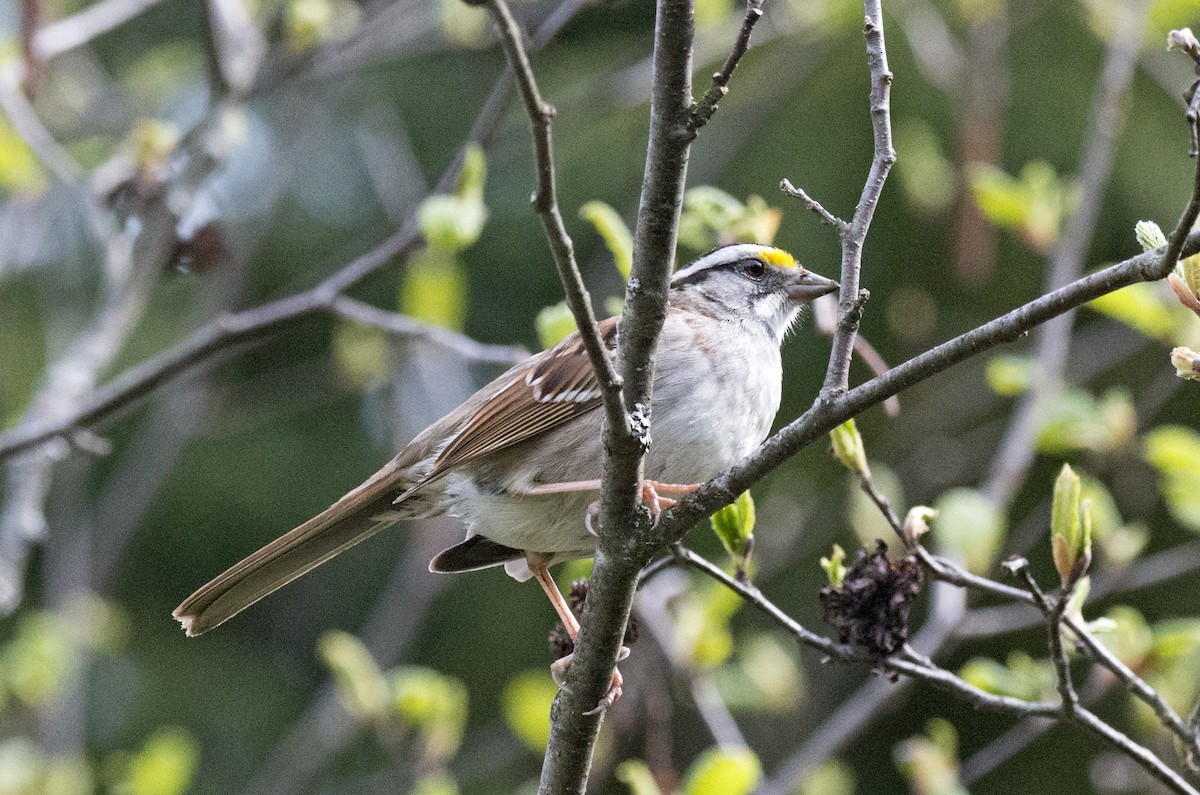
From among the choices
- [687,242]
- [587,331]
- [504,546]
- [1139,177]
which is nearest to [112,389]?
[504,546]

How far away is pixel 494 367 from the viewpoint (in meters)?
7.56

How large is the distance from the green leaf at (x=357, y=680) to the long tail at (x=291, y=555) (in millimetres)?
857

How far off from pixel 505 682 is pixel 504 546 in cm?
456

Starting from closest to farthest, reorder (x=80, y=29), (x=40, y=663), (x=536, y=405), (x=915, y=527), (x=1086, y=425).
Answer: (x=915, y=527) → (x=536, y=405) → (x=1086, y=425) → (x=80, y=29) → (x=40, y=663)

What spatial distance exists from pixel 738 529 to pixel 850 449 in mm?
310

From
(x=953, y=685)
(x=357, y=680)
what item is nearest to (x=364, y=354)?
(x=357, y=680)

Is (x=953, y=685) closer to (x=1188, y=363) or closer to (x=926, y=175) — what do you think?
(x=1188, y=363)

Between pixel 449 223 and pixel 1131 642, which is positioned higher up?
pixel 449 223

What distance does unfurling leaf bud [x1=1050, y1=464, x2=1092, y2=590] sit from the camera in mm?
2639

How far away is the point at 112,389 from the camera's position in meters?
4.23

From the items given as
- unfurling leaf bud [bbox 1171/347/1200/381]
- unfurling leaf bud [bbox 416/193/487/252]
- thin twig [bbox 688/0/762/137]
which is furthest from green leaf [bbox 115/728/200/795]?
unfurling leaf bud [bbox 1171/347/1200/381]

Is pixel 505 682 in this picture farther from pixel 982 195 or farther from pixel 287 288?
pixel 982 195

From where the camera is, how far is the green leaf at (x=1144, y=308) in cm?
376

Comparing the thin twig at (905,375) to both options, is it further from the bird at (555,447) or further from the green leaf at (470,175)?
the green leaf at (470,175)
